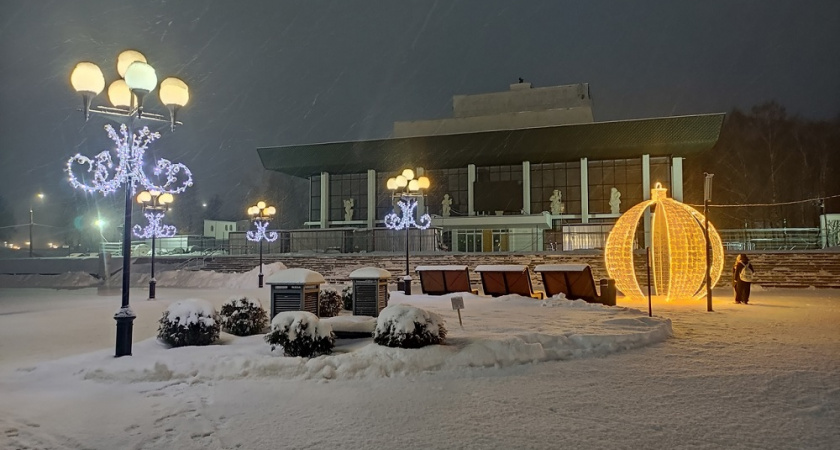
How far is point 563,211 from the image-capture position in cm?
4181

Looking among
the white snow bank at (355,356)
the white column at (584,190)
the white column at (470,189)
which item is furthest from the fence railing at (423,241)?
the white snow bank at (355,356)

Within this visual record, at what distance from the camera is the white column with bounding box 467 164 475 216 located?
143 ft

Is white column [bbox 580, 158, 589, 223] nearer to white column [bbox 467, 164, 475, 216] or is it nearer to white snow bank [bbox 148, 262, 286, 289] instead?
white column [bbox 467, 164, 475, 216]

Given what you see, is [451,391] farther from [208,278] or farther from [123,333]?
[208,278]

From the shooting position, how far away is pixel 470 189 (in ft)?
144

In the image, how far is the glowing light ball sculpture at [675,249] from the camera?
59.0ft

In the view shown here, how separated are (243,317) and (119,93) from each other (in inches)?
178

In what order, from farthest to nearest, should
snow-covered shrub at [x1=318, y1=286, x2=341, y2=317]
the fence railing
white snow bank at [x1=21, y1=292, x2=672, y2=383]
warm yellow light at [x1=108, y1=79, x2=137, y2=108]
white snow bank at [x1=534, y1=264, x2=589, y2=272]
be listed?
the fence railing, white snow bank at [x1=534, y1=264, x2=589, y2=272], snow-covered shrub at [x1=318, y1=286, x2=341, y2=317], warm yellow light at [x1=108, y1=79, x2=137, y2=108], white snow bank at [x1=21, y1=292, x2=672, y2=383]

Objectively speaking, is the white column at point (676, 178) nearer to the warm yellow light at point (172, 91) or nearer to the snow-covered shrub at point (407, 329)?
the snow-covered shrub at point (407, 329)

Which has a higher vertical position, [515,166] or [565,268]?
[515,166]

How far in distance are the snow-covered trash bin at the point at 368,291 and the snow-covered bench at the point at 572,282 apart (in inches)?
258

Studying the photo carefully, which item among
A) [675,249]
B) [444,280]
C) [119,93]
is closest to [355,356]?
[119,93]

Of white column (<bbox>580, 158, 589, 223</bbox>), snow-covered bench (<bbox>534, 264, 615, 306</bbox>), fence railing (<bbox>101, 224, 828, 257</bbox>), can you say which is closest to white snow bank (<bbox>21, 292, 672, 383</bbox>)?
snow-covered bench (<bbox>534, 264, 615, 306</bbox>)

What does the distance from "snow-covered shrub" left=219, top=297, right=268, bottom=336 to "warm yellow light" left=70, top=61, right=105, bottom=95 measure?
177 inches
